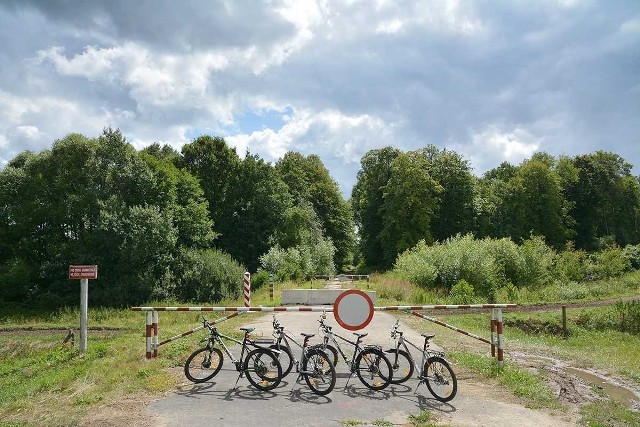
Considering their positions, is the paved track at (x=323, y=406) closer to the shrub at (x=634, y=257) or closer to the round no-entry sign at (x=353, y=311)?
the round no-entry sign at (x=353, y=311)

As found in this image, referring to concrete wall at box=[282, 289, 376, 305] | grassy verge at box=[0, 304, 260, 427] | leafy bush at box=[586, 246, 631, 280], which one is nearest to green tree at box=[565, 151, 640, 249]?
leafy bush at box=[586, 246, 631, 280]

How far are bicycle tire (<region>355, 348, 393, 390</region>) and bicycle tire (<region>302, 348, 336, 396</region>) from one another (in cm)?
53

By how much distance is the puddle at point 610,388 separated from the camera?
28.4 ft

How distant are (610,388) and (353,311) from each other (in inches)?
209

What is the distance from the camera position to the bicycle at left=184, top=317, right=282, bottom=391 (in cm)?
787

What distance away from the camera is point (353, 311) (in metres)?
8.25

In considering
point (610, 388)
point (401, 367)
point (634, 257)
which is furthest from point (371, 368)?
point (634, 257)

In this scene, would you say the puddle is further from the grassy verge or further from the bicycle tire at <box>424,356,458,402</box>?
the grassy verge

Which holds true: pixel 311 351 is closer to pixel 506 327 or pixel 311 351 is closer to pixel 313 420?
pixel 313 420

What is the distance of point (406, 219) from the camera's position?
5047cm

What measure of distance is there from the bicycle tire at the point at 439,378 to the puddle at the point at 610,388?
320cm

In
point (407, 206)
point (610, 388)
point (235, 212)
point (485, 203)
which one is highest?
point (485, 203)

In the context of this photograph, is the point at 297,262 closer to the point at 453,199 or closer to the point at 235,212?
the point at 235,212

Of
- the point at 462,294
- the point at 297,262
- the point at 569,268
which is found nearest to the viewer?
the point at 462,294
